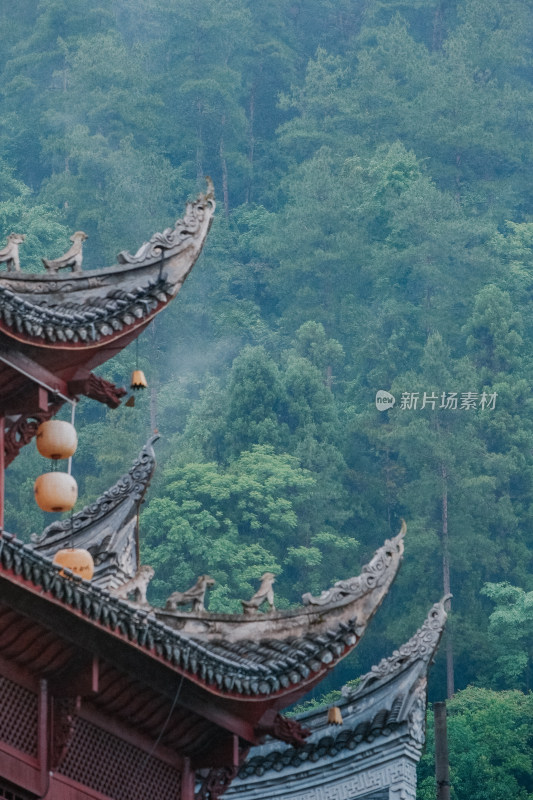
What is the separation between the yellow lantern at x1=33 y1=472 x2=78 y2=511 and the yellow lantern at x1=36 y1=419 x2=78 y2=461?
0.18m

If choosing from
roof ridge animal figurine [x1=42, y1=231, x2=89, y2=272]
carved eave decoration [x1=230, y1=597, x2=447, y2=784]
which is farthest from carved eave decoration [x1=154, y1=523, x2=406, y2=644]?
carved eave decoration [x1=230, y1=597, x2=447, y2=784]

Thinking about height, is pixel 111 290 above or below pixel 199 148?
below

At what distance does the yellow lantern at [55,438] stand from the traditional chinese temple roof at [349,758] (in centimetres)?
782

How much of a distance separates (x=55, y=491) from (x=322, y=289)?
254 feet

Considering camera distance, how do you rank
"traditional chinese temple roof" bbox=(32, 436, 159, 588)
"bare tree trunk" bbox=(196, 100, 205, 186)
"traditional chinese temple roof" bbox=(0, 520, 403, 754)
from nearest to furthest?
"traditional chinese temple roof" bbox=(0, 520, 403, 754) < "traditional chinese temple roof" bbox=(32, 436, 159, 588) < "bare tree trunk" bbox=(196, 100, 205, 186)

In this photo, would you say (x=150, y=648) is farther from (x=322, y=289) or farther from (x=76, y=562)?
(x=322, y=289)

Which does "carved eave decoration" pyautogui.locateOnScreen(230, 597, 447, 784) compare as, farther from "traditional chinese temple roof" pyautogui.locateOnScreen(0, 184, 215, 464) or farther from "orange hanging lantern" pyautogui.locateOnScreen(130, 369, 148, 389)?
"orange hanging lantern" pyautogui.locateOnScreen(130, 369, 148, 389)

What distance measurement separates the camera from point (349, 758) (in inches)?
908

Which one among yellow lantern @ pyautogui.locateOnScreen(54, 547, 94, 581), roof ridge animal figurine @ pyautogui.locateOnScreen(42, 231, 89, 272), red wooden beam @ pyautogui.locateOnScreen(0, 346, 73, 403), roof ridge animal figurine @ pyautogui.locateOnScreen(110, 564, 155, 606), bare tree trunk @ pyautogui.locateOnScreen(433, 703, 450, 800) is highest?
roof ridge animal figurine @ pyautogui.locateOnScreen(42, 231, 89, 272)

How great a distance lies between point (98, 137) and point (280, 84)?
625 inches

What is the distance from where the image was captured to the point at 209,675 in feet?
51.4

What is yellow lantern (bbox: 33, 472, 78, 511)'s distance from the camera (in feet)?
52.9

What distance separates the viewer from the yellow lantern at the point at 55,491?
16.1 m

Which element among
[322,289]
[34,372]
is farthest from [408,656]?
[322,289]
